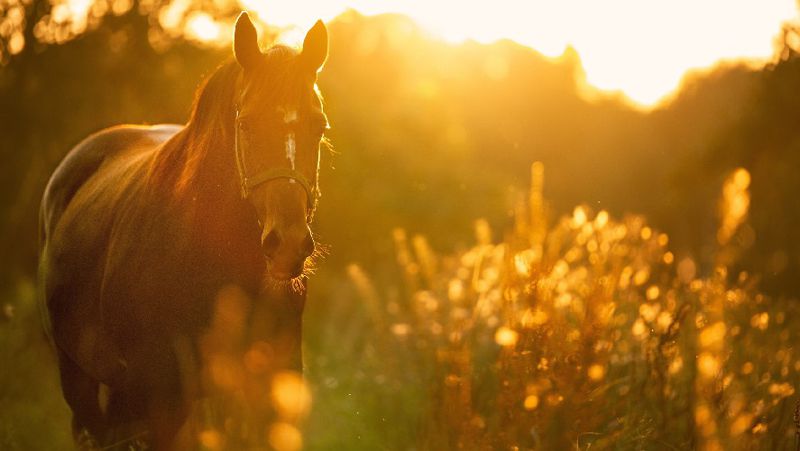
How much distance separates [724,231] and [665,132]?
35.7 metres

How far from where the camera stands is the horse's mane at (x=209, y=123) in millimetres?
3570

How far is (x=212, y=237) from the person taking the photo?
3637 mm

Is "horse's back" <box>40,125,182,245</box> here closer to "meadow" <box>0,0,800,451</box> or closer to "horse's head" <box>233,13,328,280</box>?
"meadow" <box>0,0,800,451</box>

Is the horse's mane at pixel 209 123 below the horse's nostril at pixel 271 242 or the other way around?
the other way around

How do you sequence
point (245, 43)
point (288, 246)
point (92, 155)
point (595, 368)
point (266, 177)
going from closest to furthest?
point (288, 246) → point (266, 177) → point (595, 368) → point (245, 43) → point (92, 155)

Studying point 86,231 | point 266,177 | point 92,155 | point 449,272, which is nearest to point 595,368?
point 266,177

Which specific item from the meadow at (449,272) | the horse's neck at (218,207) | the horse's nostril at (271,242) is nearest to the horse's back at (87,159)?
the meadow at (449,272)

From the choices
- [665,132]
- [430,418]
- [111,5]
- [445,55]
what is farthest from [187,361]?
[665,132]

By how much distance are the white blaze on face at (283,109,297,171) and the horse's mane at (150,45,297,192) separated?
217mm

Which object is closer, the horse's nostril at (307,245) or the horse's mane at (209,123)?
the horse's nostril at (307,245)

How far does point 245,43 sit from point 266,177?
0.65 m

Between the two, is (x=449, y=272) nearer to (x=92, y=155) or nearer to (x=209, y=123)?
(x=92, y=155)

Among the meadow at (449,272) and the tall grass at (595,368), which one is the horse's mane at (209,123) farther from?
the tall grass at (595,368)

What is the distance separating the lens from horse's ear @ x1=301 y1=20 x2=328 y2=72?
142 inches
